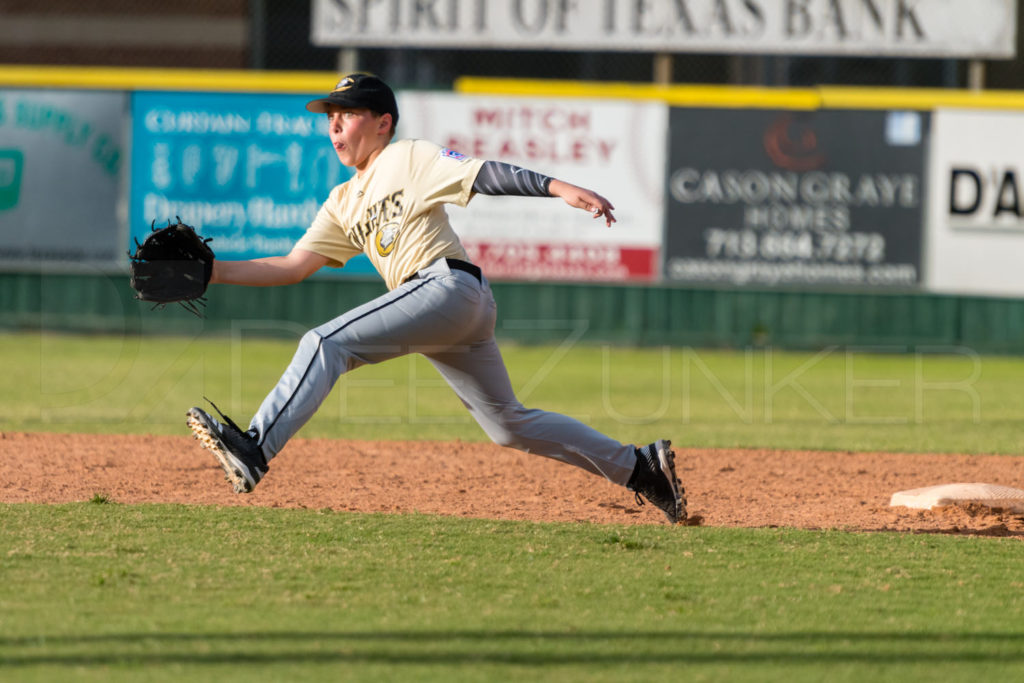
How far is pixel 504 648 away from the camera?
3.28 m

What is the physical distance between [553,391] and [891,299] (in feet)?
19.3

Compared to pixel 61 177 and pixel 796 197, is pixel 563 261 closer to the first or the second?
pixel 796 197

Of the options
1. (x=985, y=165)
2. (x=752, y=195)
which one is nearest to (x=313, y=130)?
(x=752, y=195)

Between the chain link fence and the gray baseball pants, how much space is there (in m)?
12.2

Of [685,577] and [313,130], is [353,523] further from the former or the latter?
[313,130]

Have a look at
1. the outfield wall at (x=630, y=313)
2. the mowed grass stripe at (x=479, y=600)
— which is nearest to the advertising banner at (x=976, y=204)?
the outfield wall at (x=630, y=313)

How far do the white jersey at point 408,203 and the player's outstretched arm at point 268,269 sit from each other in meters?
0.23

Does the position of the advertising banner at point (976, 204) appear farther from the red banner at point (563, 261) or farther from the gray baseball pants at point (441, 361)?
the gray baseball pants at point (441, 361)

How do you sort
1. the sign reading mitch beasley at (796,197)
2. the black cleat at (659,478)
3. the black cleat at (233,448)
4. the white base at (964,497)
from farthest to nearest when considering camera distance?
the sign reading mitch beasley at (796,197), the white base at (964,497), the black cleat at (659,478), the black cleat at (233,448)

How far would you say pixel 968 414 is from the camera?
10023mm

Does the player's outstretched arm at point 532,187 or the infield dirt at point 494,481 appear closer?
the player's outstretched arm at point 532,187

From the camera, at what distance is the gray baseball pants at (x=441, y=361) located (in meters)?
4.27

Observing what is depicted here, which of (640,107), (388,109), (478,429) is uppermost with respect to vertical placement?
(640,107)

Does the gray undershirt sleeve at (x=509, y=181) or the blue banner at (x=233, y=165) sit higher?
the blue banner at (x=233, y=165)
